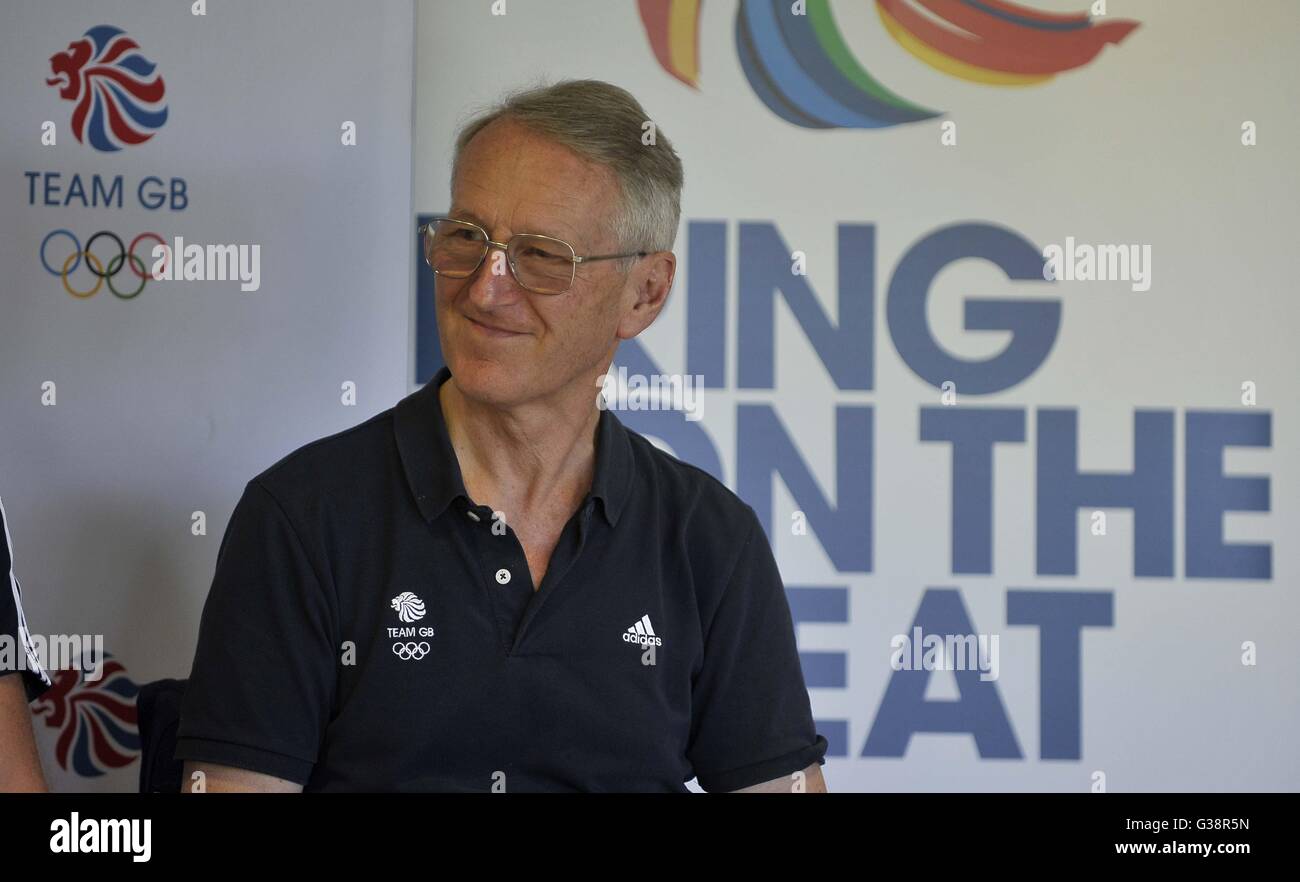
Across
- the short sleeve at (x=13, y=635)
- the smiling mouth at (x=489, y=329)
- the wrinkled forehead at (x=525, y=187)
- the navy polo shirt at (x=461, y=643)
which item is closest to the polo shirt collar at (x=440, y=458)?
the navy polo shirt at (x=461, y=643)

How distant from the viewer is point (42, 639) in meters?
2.28

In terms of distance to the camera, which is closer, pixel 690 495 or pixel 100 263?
pixel 690 495

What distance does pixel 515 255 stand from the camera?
5.04 feet

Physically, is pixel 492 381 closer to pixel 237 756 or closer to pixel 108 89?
pixel 237 756

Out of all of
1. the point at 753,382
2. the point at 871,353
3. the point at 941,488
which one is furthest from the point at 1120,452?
the point at 753,382

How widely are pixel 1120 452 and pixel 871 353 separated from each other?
55 centimetres

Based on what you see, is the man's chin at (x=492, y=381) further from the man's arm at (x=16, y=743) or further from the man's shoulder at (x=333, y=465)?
the man's arm at (x=16, y=743)

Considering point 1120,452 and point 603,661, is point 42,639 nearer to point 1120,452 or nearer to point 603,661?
point 603,661

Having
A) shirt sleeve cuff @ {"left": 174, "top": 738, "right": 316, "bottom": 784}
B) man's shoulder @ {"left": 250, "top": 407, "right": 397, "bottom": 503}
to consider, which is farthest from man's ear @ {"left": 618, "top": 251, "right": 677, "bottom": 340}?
shirt sleeve cuff @ {"left": 174, "top": 738, "right": 316, "bottom": 784}

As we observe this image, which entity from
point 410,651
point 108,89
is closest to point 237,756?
point 410,651

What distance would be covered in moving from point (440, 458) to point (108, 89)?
1.26m

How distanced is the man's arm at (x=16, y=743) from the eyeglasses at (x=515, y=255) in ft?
2.14

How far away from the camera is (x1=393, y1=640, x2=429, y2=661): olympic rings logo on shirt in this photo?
1424mm

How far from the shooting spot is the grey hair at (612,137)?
1.56 metres
